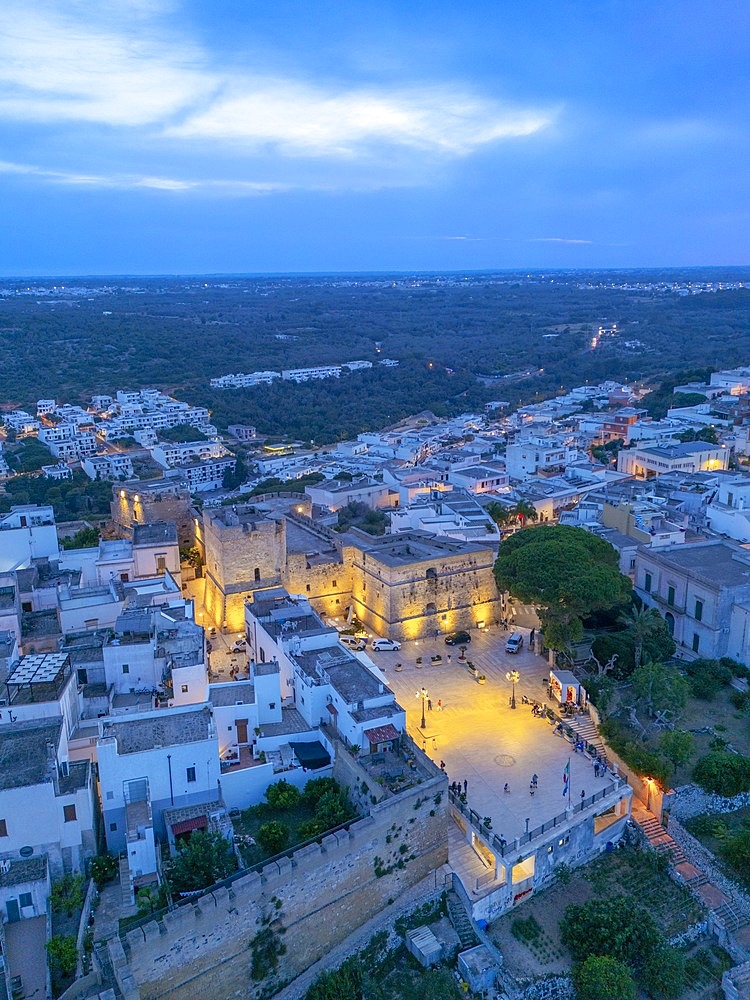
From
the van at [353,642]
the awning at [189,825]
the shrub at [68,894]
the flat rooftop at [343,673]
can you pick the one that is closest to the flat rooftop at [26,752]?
the shrub at [68,894]

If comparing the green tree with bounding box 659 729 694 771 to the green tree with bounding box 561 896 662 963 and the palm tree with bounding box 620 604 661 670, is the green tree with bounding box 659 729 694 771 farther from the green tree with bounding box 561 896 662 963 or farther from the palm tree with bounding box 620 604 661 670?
the palm tree with bounding box 620 604 661 670

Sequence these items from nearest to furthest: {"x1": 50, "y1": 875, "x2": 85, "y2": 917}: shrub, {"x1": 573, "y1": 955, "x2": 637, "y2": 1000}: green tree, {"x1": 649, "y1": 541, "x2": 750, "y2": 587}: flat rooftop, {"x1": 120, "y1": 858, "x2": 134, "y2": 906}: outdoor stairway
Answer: {"x1": 50, "y1": 875, "x2": 85, "y2": 917}: shrub < {"x1": 120, "y1": 858, "x2": 134, "y2": 906}: outdoor stairway < {"x1": 573, "y1": 955, "x2": 637, "y2": 1000}: green tree < {"x1": 649, "y1": 541, "x2": 750, "y2": 587}: flat rooftop

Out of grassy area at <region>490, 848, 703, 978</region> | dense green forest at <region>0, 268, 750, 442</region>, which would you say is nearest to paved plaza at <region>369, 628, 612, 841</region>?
grassy area at <region>490, 848, 703, 978</region>

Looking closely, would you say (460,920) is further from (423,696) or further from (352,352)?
(352,352)

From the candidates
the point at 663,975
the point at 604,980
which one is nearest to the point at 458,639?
the point at 663,975

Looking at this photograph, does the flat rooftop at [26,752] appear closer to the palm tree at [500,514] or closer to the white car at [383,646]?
the white car at [383,646]

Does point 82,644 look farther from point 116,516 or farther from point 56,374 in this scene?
point 56,374
